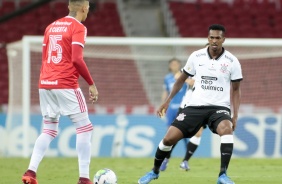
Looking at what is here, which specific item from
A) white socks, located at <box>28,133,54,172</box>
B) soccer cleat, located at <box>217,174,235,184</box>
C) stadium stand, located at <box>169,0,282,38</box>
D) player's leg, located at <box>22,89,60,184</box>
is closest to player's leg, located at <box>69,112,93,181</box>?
player's leg, located at <box>22,89,60,184</box>

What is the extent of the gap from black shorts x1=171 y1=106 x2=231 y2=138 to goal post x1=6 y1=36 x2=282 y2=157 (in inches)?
281

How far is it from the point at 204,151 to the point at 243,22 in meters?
8.13

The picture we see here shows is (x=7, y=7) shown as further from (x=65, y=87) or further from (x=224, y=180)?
(x=224, y=180)

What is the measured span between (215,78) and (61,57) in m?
2.01

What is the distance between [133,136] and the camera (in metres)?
18.0

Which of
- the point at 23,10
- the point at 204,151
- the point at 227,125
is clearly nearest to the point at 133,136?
the point at 204,151

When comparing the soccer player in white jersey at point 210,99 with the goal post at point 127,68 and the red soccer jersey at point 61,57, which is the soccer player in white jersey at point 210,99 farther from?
the goal post at point 127,68

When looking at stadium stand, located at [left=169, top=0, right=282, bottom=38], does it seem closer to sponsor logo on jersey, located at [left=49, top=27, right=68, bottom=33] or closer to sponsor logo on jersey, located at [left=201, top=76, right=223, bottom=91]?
sponsor logo on jersey, located at [left=201, top=76, right=223, bottom=91]

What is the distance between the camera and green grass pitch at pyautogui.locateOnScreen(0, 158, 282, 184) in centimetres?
1114

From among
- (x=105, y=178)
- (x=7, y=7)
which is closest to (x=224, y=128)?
(x=105, y=178)

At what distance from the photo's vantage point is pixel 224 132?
9.95 meters

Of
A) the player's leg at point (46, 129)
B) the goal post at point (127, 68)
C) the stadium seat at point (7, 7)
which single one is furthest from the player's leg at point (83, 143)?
the stadium seat at point (7, 7)

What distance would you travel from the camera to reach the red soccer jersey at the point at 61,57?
9.50 m

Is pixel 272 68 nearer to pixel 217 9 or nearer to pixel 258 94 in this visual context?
pixel 258 94
